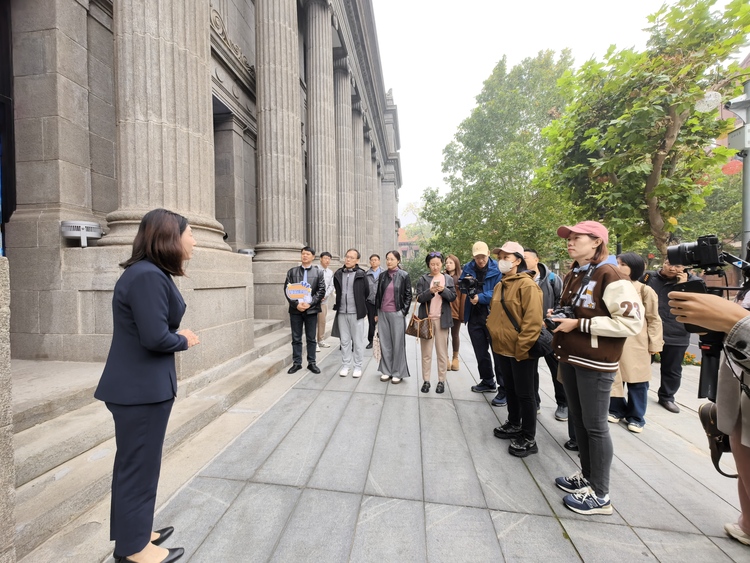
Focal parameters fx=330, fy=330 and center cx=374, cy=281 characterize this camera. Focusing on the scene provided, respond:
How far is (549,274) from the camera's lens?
475 cm

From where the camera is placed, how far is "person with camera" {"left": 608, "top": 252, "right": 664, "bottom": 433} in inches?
151

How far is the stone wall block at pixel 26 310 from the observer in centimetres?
413

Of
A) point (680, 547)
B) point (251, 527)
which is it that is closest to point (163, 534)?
point (251, 527)

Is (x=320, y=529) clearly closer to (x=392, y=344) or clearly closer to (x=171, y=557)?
(x=171, y=557)

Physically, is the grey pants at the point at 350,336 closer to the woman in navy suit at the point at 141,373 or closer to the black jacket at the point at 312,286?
the black jacket at the point at 312,286

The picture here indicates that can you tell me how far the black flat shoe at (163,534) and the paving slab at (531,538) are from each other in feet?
7.12

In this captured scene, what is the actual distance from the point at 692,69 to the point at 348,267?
701 cm

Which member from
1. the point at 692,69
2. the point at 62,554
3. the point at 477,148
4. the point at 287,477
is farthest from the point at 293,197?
the point at 477,148

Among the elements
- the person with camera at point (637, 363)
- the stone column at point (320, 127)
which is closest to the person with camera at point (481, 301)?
the person with camera at point (637, 363)

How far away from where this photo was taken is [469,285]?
16.0ft

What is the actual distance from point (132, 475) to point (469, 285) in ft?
13.9

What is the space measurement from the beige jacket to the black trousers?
14.8ft

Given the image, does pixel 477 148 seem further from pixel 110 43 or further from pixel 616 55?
pixel 110 43

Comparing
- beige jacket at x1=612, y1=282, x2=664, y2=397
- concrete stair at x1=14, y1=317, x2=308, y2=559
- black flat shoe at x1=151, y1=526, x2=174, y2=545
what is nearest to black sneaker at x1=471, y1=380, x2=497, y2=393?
beige jacket at x1=612, y1=282, x2=664, y2=397
